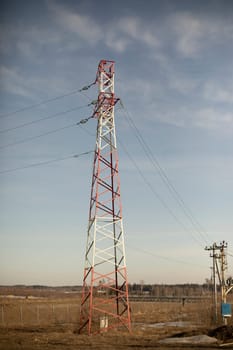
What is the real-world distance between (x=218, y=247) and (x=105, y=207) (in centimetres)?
1376

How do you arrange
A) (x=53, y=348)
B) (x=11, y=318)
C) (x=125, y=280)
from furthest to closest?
(x=11, y=318) < (x=125, y=280) < (x=53, y=348)

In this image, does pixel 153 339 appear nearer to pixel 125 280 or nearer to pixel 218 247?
pixel 125 280

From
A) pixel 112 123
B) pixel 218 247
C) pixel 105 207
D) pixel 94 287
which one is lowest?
pixel 94 287

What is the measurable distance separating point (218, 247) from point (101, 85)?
56.1ft

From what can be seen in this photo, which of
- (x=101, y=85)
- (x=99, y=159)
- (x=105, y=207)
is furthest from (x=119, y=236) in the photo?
(x=101, y=85)

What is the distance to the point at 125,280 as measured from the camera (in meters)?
24.0

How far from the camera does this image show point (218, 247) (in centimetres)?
3434

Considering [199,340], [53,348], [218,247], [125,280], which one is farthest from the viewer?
[218,247]

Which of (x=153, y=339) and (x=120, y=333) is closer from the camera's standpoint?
(x=153, y=339)

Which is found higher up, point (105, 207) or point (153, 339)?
point (105, 207)

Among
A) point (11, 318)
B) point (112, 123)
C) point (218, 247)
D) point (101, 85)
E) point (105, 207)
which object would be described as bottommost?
point (11, 318)

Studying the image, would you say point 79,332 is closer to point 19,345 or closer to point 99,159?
point 19,345

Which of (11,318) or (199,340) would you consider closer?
(199,340)

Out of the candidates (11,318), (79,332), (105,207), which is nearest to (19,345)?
(79,332)
